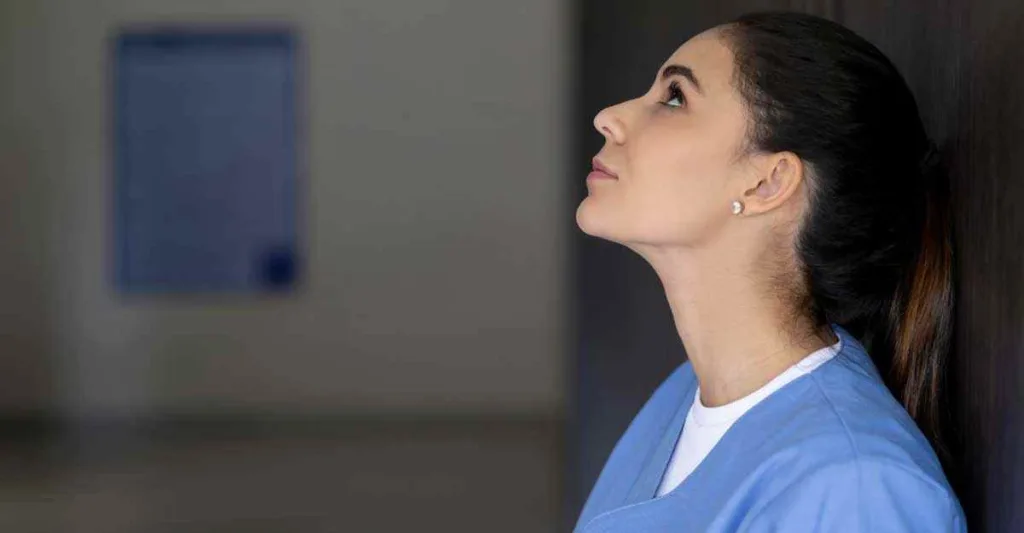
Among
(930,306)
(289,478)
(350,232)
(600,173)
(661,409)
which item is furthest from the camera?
(350,232)

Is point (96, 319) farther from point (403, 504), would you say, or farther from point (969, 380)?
point (969, 380)

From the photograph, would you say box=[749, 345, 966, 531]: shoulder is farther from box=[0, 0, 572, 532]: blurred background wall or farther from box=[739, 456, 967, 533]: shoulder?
box=[0, 0, 572, 532]: blurred background wall

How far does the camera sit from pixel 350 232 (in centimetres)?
707

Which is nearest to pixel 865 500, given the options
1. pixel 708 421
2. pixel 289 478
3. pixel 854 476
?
pixel 854 476

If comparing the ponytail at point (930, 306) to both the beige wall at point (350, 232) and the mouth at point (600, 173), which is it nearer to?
the mouth at point (600, 173)

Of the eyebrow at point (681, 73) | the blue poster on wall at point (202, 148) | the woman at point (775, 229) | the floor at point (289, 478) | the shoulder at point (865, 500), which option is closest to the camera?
the shoulder at point (865, 500)

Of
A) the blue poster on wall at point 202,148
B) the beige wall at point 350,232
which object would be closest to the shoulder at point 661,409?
the beige wall at point 350,232

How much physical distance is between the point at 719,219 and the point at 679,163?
0.07m

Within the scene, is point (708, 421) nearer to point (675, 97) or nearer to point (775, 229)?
point (775, 229)

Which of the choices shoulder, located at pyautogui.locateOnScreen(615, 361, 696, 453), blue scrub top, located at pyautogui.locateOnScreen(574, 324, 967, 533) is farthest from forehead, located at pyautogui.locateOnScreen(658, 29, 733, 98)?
shoulder, located at pyautogui.locateOnScreen(615, 361, 696, 453)

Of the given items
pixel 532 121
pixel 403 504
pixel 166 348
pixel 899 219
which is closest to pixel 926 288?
pixel 899 219

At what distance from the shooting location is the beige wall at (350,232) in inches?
272

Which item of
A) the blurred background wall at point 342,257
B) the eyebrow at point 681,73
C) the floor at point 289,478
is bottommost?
the floor at point 289,478

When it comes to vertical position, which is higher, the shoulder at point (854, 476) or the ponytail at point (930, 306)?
the ponytail at point (930, 306)
